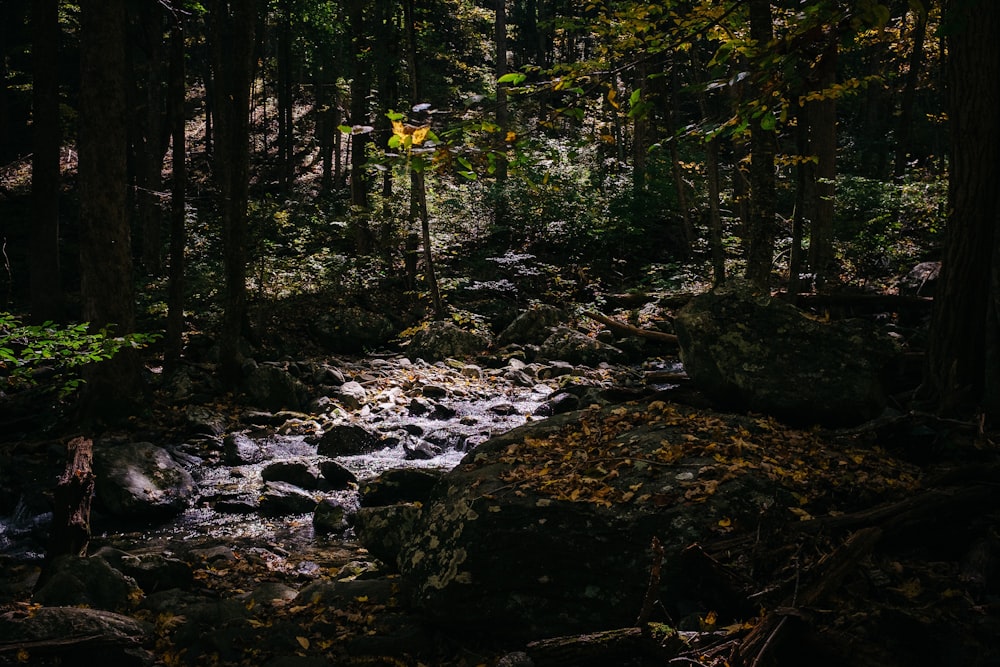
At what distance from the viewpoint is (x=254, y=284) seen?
49.8 ft

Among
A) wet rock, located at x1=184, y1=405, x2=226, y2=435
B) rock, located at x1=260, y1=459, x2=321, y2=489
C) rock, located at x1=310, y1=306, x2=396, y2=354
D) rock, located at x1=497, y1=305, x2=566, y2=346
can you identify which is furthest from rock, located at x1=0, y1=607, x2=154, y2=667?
rock, located at x1=497, y1=305, x2=566, y2=346

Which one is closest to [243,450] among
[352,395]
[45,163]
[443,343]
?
[352,395]

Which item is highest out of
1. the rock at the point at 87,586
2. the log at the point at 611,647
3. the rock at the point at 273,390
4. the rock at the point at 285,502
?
the log at the point at 611,647

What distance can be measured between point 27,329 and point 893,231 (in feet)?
53.3

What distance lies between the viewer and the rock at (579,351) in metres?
14.0

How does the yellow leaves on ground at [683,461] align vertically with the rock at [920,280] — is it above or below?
below

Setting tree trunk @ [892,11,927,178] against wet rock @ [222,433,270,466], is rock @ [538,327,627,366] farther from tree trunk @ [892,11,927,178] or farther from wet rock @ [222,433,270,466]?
tree trunk @ [892,11,927,178]

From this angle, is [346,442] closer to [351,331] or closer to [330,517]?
[330,517]

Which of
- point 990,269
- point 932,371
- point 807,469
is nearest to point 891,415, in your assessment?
point 932,371

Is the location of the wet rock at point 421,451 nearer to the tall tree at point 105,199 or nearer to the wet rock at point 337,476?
the wet rock at point 337,476

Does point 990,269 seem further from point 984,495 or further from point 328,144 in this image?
point 328,144

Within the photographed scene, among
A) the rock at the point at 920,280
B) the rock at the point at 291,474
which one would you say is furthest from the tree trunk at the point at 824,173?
the rock at the point at 291,474

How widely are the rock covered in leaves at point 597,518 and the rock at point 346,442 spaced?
475 cm

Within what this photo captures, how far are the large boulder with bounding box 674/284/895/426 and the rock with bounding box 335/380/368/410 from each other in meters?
6.42
